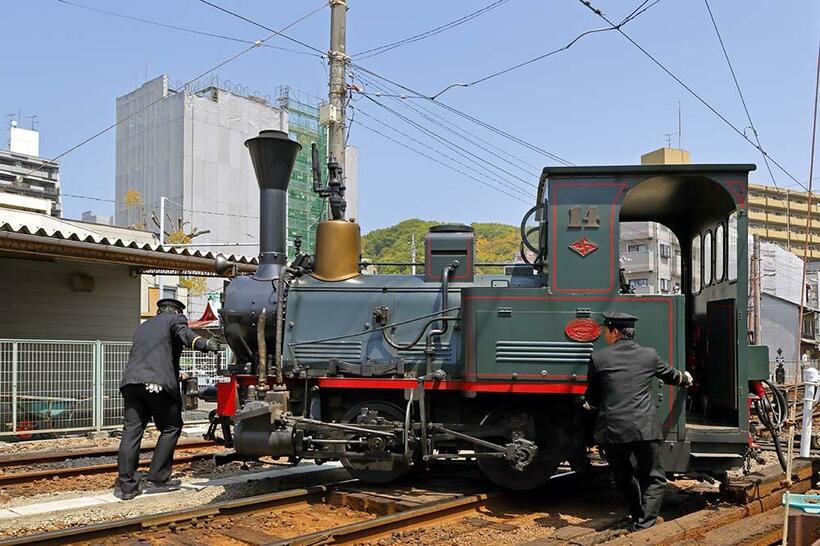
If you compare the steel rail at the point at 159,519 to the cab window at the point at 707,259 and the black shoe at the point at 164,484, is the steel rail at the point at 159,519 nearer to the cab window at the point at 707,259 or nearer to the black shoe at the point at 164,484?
the black shoe at the point at 164,484

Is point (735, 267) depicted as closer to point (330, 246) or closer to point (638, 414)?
point (638, 414)

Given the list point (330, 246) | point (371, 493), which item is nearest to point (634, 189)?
point (330, 246)

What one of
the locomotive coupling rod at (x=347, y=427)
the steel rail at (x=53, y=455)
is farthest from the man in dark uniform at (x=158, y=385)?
the steel rail at (x=53, y=455)

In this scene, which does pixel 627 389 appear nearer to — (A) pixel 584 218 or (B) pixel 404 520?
(A) pixel 584 218

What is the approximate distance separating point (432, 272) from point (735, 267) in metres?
2.68

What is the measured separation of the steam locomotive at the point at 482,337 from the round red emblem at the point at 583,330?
0.04ft

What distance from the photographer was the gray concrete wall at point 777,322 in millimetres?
50000

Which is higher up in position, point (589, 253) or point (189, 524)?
point (589, 253)

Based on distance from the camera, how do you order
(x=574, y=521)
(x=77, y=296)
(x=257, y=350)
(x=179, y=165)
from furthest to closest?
(x=179, y=165) < (x=77, y=296) < (x=257, y=350) < (x=574, y=521)

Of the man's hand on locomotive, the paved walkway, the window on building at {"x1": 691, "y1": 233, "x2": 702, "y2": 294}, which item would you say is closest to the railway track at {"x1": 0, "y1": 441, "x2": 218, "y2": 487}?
the paved walkway

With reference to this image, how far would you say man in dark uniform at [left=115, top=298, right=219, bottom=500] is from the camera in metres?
7.02

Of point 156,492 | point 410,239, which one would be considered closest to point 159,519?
point 156,492

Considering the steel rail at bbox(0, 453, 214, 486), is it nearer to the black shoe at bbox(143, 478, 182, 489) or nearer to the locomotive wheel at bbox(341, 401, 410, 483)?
the black shoe at bbox(143, 478, 182, 489)

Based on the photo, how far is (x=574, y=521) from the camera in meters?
6.27
